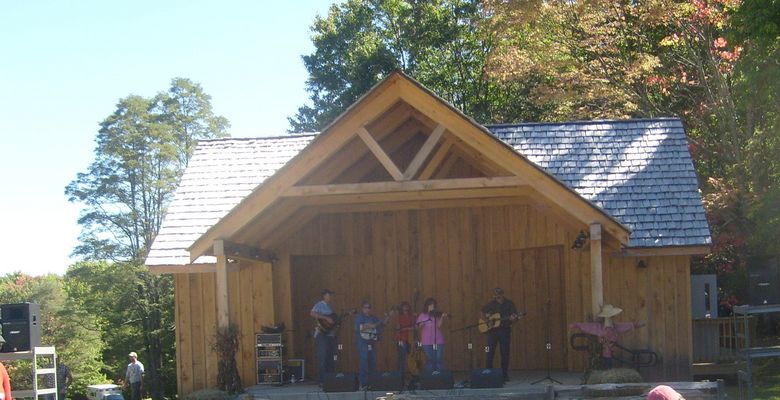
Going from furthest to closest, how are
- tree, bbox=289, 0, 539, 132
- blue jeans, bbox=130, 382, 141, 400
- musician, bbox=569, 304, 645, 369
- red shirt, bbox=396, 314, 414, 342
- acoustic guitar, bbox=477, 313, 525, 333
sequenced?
tree, bbox=289, 0, 539, 132
blue jeans, bbox=130, 382, 141, 400
red shirt, bbox=396, 314, 414, 342
acoustic guitar, bbox=477, 313, 525, 333
musician, bbox=569, 304, 645, 369

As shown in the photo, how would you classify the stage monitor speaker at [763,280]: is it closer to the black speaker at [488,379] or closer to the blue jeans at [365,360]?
the black speaker at [488,379]

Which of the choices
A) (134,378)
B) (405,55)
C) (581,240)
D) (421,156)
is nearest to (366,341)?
(421,156)

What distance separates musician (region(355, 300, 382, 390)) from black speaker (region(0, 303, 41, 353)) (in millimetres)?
4811

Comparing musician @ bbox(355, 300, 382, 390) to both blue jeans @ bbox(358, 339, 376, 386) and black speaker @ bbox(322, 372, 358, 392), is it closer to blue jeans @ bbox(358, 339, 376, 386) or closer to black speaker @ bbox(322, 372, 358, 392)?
blue jeans @ bbox(358, 339, 376, 386)

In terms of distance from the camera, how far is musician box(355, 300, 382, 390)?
43.5 feet

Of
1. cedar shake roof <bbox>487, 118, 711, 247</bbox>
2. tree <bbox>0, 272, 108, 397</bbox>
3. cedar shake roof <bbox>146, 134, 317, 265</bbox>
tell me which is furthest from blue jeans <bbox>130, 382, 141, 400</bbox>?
tree <bbox>0, 272, 108, 397</bbox>

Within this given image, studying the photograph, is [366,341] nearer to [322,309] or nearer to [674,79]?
[322,309]

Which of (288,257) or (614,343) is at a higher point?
(288,257)

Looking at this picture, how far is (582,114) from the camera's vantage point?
23.7 metres

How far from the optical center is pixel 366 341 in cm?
1345

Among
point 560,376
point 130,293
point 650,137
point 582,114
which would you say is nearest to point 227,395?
point 560,376

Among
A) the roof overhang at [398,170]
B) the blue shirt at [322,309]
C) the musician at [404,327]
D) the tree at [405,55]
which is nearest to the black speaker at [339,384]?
the musician at [404,327]

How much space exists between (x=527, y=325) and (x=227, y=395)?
537 cm

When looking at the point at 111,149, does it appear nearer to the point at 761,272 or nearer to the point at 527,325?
the point at 527,325
